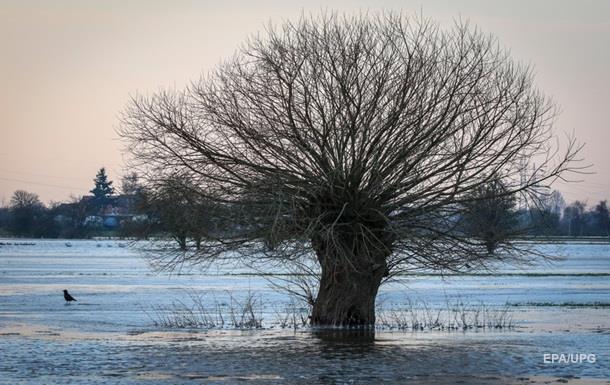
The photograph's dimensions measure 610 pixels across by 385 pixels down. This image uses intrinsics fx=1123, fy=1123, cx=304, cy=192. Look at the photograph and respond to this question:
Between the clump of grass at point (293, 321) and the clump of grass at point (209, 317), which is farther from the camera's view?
the clump of grass at point (209, 317)

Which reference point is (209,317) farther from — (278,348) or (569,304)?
(569,304)

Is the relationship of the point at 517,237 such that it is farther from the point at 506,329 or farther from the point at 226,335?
the point at 226,335

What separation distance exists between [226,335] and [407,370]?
26.5 ft

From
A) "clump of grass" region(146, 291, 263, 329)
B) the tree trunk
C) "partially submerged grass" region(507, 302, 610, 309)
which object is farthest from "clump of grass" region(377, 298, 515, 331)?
"clump of grass" region(146, 291, 263, 329)

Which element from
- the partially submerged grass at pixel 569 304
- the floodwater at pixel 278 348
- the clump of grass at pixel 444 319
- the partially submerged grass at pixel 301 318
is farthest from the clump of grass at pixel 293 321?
the partially submerged grass at pixel 569 304

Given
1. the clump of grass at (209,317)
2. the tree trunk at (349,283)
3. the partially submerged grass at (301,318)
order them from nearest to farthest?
the tree trunk at (349,283) < the partially submerged grass at (301,318) < the clump of grass at (209,317)

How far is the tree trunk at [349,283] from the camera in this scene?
28.8 metres

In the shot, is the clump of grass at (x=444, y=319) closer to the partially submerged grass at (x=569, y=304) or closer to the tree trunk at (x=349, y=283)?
the tree trunk at (x=349, y=283)

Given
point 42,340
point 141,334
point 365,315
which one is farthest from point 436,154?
point 42,340

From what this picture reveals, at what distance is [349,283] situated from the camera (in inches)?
1167

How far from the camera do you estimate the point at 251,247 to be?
95.2 ft

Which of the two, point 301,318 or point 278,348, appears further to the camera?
point 301,318

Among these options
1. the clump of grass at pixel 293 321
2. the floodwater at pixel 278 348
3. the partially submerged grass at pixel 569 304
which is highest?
the partially submerged grass at pixel 569 304

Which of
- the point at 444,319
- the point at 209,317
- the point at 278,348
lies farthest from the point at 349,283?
the point at 209,317
